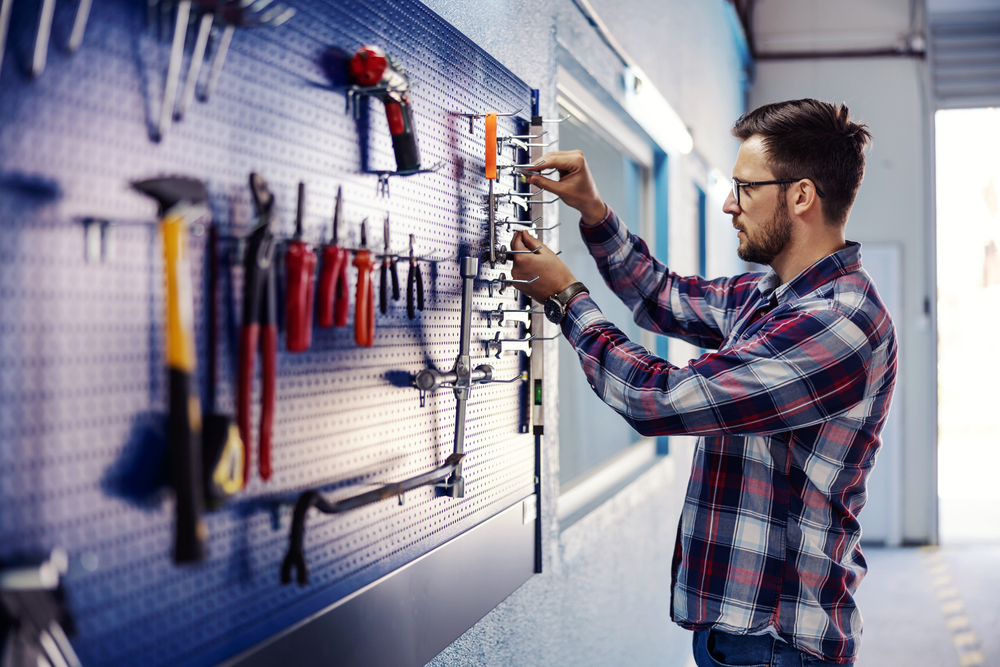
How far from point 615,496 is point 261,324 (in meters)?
1.66

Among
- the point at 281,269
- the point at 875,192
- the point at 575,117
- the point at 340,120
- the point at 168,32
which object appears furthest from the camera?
the point at 875,192

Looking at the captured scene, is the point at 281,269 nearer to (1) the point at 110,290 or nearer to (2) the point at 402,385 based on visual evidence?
(1) the point at 110,290

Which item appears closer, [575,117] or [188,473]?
[188,473]

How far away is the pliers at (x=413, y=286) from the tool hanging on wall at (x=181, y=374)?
40 cm

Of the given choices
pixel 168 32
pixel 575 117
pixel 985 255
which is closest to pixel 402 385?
pixel 168 32

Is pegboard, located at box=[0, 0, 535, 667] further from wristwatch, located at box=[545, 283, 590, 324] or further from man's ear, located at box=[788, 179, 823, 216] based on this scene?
man's ear, located at box=[788, 179, 823, 216]

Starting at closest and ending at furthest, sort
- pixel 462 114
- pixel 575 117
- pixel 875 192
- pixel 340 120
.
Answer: pixel 340 120, pixel 462 114, pixel 575 117, pixel 875 192

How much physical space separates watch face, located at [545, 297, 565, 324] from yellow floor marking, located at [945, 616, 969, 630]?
3576 millimetres

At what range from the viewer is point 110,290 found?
2.08ft

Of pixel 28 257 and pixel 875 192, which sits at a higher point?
pixel 875 192

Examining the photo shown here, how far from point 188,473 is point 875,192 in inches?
222

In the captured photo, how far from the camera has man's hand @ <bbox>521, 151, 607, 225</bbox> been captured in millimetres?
1345

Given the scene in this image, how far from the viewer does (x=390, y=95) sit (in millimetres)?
958

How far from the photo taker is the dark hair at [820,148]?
4.50 feet
